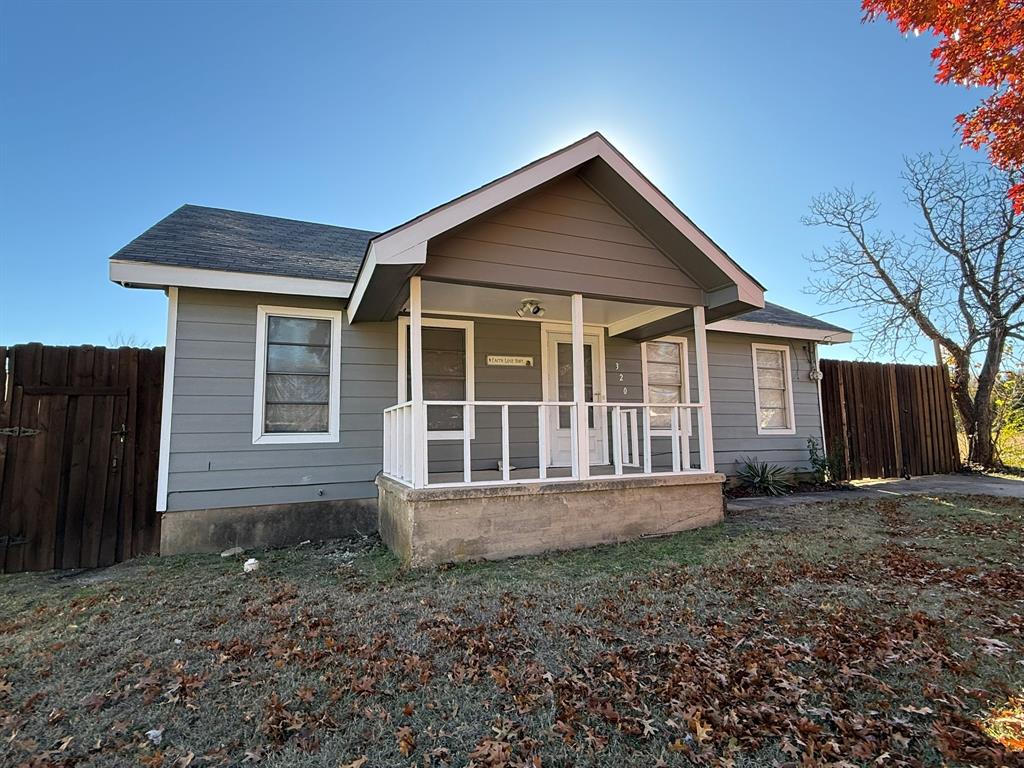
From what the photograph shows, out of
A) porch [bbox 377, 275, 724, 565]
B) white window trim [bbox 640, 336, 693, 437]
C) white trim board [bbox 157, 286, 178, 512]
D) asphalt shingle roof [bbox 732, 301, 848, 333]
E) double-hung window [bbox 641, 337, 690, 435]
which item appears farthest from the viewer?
asphalt shingle roof [bbox 732, 301, 848, 333]

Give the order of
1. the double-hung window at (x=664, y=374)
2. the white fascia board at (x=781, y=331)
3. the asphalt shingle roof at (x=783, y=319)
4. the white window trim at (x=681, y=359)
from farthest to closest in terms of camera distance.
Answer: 1. the asphalt shingle roof at (x=783, y=319)
2. the white fascia board at (x=781, y=331)
3. the double-hung window at (x=664, y=374)
4. the white window trim at (x=681, y=359)

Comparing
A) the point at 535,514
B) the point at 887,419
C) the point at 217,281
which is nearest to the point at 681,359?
the point at 535,514

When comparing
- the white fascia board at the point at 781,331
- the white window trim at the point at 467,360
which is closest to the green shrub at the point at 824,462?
the white fascia board at the point at 781,331

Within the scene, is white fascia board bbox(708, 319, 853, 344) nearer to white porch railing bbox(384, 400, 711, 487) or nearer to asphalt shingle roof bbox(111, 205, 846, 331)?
asphalt shingle roof bbox(111, 205, 846, 331)

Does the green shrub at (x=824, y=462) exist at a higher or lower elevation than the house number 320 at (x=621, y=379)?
lower

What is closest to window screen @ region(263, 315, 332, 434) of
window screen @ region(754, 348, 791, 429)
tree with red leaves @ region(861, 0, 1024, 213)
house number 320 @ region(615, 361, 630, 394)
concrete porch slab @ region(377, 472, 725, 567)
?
concrete porch slab @ region(377, 472, 725, 567)

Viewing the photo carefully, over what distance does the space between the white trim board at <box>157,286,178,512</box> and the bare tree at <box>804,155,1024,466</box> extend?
13.5m

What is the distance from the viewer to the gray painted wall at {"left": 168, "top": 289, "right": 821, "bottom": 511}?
17.1ft

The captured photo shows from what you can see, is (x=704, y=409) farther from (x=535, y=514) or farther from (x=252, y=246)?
(x=252, y=246)

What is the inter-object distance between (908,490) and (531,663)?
853 centimetres

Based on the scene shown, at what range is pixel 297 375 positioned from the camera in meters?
5.74

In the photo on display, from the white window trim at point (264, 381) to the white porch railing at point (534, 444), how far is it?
64 centimetres

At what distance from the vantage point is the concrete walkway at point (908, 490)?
7.10m

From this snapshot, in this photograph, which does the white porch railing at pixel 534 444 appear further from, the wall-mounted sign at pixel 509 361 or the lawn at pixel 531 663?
the lawn at pixel 531 663
